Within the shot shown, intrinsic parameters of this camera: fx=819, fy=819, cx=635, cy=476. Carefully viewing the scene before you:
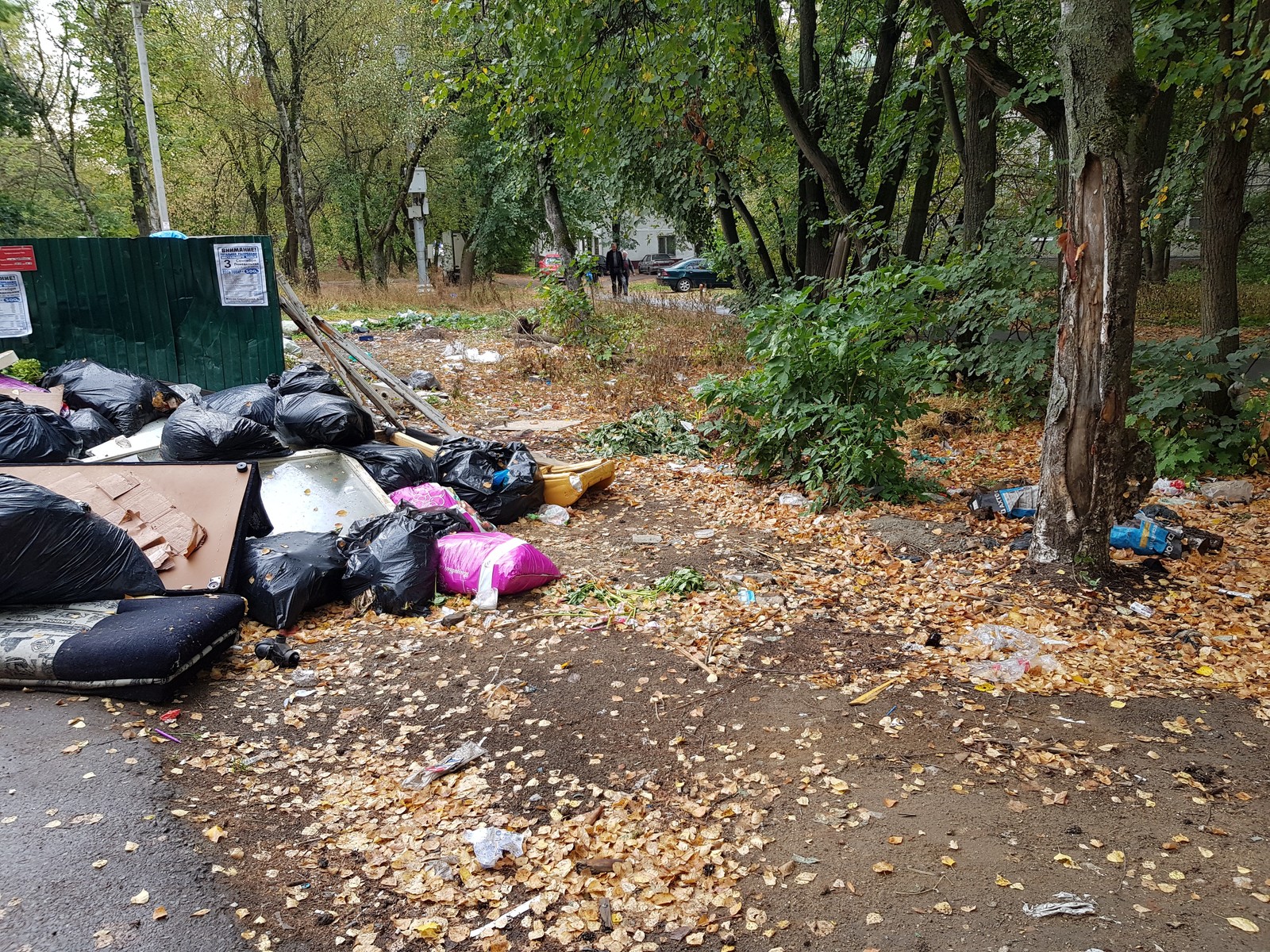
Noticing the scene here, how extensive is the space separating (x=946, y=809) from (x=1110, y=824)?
0.47m

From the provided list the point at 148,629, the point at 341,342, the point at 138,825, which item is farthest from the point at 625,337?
the point at 138,825

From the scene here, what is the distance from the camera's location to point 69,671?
10.0 feet

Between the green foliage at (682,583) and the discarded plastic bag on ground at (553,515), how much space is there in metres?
1.29

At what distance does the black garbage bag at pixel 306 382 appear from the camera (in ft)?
20.6

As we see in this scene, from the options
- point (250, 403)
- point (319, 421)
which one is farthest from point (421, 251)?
point (319, 421)

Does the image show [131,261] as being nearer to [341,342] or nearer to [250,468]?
[341,342]

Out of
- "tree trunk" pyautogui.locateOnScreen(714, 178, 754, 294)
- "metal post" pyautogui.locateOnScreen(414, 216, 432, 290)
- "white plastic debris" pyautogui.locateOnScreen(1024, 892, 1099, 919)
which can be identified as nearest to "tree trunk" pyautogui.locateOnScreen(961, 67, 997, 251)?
"tree trunk" pyautogui.locateOnScreen(714, 178, 754, 294)

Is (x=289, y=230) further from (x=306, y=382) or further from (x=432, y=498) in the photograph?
(x=432, y=498)

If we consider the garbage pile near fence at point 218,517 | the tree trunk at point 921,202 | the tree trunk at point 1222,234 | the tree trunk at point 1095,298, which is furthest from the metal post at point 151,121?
the tree trunk at point 1222,234

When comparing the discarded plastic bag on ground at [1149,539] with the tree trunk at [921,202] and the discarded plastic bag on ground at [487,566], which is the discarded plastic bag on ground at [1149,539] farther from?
the tree trunk at [921,202]

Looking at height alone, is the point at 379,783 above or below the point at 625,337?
below

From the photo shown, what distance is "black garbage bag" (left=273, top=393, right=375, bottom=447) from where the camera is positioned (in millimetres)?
5617

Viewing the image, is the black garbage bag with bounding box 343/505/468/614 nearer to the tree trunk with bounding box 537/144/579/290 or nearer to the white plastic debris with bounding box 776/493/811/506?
the white plastic debris with bounding box 776/493/811/506

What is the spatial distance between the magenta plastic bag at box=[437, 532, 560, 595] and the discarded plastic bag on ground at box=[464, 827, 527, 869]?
179cm
